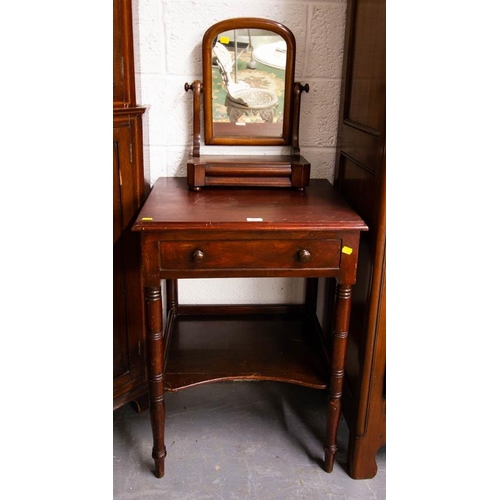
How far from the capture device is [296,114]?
5.60 ft

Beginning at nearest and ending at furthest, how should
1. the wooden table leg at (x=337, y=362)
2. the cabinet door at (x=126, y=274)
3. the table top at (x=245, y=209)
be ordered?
the table top at (x=245, y=209)
the wooden table leg at (x=337, y=362)
the cabinet door at (x=126, y=274)

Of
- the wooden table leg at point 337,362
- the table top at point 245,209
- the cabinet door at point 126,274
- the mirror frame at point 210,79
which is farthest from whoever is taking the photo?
the mirror frame at point 210,79

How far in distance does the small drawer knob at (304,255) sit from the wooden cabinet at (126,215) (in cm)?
60

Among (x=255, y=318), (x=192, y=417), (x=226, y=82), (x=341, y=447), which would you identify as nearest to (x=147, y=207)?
(x=226, y=82)

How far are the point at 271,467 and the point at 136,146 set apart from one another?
1141mm

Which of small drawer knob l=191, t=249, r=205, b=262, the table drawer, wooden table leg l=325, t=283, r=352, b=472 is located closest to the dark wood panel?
the table drawer

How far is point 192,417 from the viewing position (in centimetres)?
183

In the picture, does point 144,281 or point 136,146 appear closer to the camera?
point 144,281

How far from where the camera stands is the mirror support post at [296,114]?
1.69 m

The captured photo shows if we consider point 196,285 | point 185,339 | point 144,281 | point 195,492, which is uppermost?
point 144,281

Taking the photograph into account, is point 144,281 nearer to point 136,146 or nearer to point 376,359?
point 136,146

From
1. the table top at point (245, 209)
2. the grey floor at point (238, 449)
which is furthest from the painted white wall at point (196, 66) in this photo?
the grey floor at point (238, 449)

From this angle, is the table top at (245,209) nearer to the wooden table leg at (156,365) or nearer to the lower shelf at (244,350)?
the wooden table leg at (156,365)

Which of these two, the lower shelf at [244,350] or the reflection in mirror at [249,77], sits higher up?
the reflection in mirror at [249,77]
